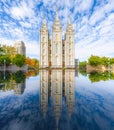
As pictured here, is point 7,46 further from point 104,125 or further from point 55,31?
point 104,125

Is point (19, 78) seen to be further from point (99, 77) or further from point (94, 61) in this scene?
point (94, 61)

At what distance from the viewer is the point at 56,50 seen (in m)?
75.6

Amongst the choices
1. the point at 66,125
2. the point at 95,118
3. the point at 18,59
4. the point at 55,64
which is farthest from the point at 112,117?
the point at 55,64

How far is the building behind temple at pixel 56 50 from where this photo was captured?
245 feet

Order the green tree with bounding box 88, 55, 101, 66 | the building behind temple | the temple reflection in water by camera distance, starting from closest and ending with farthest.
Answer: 1. the temple reflection in water
2. the green tree with bounding box 88, 55, 101, 66
3. the building behind temple

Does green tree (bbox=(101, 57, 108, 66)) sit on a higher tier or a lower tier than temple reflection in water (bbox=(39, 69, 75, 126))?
higher

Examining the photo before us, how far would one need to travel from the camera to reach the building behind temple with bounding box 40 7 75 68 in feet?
245

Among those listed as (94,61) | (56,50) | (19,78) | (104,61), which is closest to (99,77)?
(19,78)

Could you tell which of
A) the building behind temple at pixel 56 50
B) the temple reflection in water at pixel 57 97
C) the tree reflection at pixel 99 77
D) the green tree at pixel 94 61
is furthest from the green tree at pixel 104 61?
the temple reflection in water at pixel 57 97

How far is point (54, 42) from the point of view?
7538 cm

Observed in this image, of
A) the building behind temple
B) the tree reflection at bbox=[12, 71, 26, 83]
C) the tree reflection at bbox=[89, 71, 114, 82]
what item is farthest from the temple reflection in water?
the building behind temple

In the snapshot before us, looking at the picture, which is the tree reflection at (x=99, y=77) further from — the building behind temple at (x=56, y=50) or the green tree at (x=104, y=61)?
the green tree at (x=104, y=61)

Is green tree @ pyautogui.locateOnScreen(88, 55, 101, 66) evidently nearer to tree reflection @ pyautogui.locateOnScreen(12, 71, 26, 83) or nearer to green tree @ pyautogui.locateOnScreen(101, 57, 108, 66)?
green tree @ pyautogui.locateOnScreen(101, 57, 108, 66)

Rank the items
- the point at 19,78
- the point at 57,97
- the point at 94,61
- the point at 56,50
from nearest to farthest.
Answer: the point at 57,97
the point at 19,78
the point at 94,61
the point at 56,50
